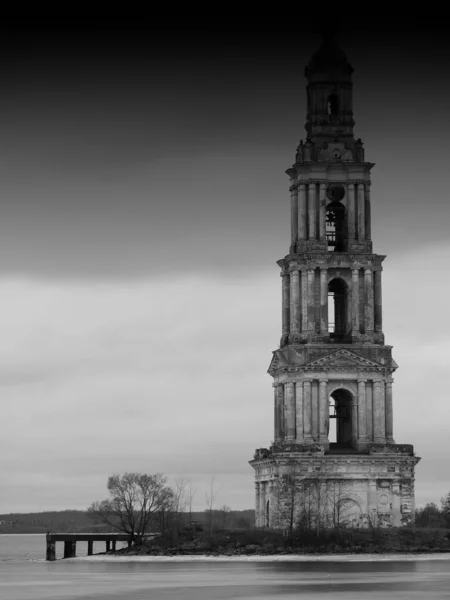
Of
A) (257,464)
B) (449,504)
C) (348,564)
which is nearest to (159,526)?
(257,464)

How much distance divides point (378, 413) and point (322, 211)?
16371mm

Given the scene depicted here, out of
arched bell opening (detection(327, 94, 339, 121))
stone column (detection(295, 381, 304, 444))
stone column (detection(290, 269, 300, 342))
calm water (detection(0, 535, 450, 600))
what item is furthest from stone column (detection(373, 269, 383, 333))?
calm water (detection(0, 535, 450, 600))

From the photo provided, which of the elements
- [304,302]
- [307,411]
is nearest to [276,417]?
[307,411]

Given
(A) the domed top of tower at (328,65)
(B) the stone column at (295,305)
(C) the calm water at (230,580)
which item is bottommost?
(C) the calm water at (230,580)

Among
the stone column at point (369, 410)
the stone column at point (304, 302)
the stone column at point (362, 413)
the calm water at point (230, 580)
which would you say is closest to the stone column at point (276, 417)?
the stone column at point (304, 302)

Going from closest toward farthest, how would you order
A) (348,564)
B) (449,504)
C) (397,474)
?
1. (348,564)
2. (397,474)
3. (449,504)

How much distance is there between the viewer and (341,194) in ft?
434

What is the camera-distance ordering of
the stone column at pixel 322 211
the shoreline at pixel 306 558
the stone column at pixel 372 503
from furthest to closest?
the stone column at pixel 322 211 < the stone column at pixel 372 503 < the shoreline at pixel 306 558

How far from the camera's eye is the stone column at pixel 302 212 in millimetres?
131125

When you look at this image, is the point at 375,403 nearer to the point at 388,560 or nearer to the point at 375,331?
the point at 375,331

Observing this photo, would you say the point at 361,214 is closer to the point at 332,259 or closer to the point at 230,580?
the point at 332,259

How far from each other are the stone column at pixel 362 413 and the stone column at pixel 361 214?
38.4ft

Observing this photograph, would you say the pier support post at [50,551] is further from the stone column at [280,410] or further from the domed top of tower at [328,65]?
the domed top of tower at [328,65]

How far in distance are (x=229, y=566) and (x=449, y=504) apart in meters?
35.0
